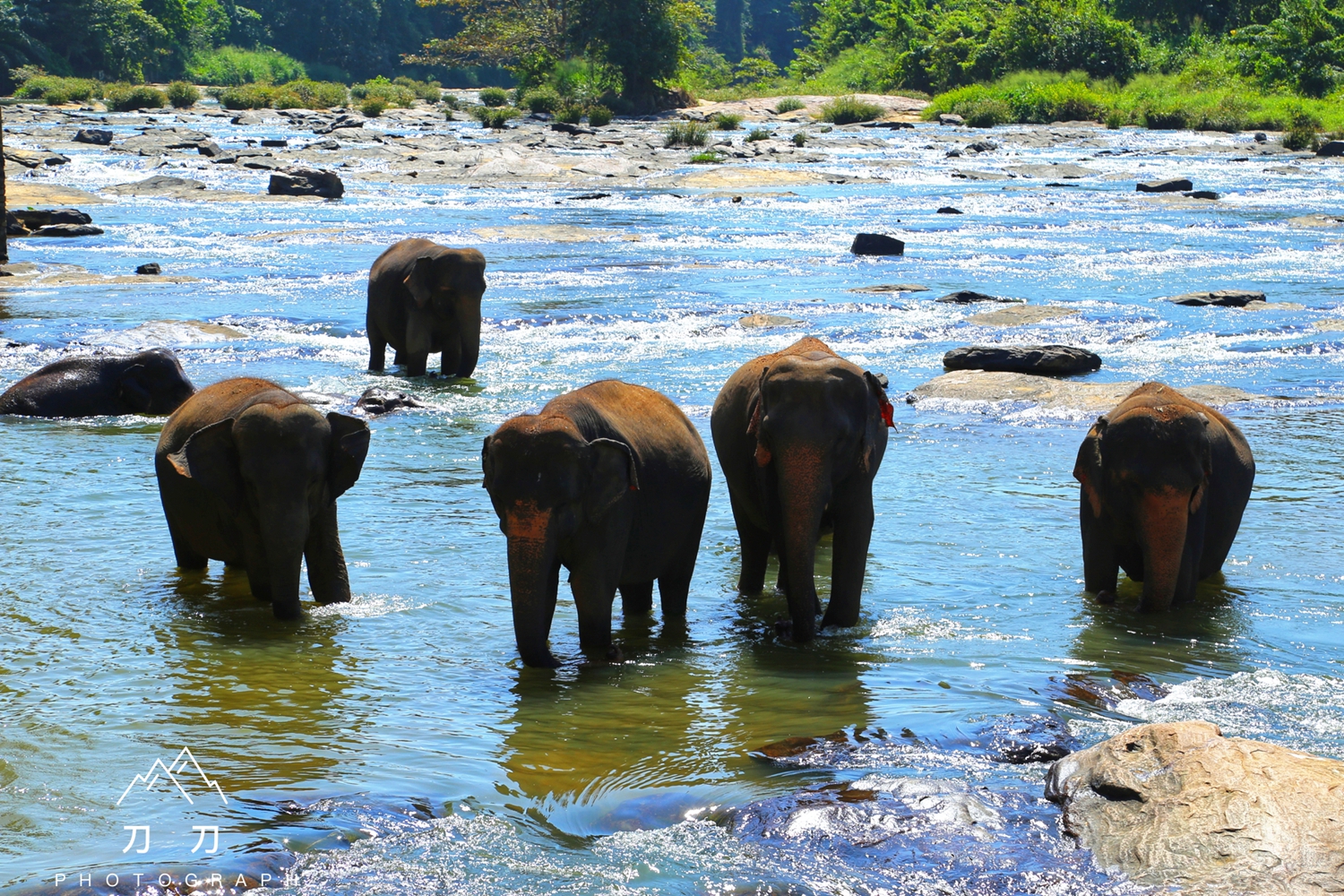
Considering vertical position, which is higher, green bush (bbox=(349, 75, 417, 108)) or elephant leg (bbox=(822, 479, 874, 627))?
green bush (bbox=(349, 75, 417, 108))

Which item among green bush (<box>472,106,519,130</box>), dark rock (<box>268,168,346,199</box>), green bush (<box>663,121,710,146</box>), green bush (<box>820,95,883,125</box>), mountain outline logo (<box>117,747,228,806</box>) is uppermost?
green bush (<box>820,95,883,125</box>)

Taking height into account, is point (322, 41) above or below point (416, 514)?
above

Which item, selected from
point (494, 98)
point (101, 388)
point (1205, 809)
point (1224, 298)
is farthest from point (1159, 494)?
point (494, 98)

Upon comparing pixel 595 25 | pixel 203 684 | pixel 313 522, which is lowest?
pixel 203 684

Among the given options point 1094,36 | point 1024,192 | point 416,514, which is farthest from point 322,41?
point 416,514

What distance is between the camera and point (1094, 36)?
228ft

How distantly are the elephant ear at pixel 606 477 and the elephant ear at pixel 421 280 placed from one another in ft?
27.1

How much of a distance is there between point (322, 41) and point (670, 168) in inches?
3180

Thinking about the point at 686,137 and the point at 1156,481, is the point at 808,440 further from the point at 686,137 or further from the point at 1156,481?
the point at 686,137

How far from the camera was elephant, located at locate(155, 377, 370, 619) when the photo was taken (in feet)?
22.3

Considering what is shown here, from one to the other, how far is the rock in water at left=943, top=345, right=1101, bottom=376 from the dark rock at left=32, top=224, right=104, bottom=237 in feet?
55.8

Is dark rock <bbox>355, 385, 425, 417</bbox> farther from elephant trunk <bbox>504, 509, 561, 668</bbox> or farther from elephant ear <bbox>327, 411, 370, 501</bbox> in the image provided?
elephant trunk <bbox>504, 509, 561, 668</bbox>

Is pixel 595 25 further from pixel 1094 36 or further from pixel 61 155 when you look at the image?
pixel 61 155

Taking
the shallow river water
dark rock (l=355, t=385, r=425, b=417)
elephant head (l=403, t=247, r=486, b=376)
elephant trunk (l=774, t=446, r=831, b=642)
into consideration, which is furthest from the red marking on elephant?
elephant head (l=403, t=247, r=486, b=376)
